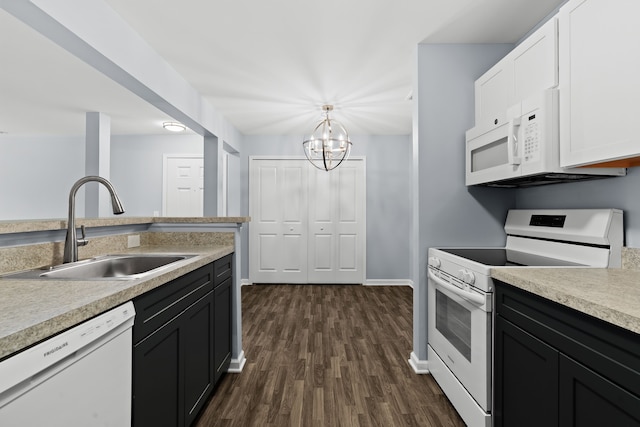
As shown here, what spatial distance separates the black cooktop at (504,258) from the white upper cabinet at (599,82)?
0.54 meters

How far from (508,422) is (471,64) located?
2294 millimetres

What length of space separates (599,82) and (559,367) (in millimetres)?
1172

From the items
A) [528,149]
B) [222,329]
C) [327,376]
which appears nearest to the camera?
[528,149]

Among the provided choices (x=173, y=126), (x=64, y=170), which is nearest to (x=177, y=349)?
(x=173, y=126)

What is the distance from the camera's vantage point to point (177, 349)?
1442 mm

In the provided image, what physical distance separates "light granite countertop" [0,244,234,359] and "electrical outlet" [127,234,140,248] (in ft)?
3.48

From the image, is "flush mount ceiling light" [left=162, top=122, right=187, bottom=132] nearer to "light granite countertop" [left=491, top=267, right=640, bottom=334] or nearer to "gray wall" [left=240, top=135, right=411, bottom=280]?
"gray wall" [left=240, top=135, right=411, bottom=280]

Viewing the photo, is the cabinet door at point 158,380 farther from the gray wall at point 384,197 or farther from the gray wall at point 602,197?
the gray wall at point 384,197

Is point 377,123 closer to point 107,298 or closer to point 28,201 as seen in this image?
point 107,298

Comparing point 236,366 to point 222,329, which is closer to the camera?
point 222,329

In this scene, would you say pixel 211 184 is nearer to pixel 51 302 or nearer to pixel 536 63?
pixel 51 302

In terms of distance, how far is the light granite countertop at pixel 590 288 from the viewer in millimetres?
868

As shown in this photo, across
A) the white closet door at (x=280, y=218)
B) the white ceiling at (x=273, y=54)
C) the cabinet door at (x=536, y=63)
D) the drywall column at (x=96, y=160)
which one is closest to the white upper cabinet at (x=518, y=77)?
the cabinet door at (x=536, y=63)

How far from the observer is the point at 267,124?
4.44 metres
